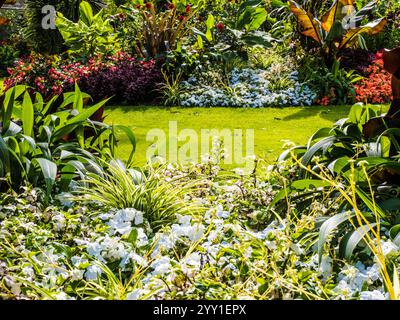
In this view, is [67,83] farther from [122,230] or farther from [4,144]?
[122,230]

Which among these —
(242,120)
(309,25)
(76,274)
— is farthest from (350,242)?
(309,25)

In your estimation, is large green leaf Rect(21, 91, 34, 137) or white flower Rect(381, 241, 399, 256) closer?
white flower Rect(381, 241, 399, 256)

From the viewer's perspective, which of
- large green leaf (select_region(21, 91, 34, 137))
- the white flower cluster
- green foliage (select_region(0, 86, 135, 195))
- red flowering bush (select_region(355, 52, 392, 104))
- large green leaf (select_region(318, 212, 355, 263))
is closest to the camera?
large green leaf (select_region(318, 212, 355, 263))

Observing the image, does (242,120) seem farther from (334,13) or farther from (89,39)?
(89,39)

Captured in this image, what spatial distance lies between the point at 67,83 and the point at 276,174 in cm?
716

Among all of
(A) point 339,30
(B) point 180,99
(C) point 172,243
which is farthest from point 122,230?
(A) point 339,30

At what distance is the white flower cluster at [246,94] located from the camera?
966 centimetres

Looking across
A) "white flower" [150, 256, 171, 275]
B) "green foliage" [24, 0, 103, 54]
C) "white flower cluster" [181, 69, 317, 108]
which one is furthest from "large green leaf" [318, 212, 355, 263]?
"green foliage" [24, 0, 103, 54]

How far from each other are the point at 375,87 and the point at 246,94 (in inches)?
77.2

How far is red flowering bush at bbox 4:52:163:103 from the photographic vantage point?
10227mm

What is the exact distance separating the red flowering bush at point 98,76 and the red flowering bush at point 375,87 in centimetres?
318

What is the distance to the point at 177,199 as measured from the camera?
4.11m

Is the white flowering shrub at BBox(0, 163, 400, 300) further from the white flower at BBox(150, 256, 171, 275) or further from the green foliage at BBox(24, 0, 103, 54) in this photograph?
the green foliage at BBox(24, 0, 103, 54)

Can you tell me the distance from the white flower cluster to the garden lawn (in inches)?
9.9
